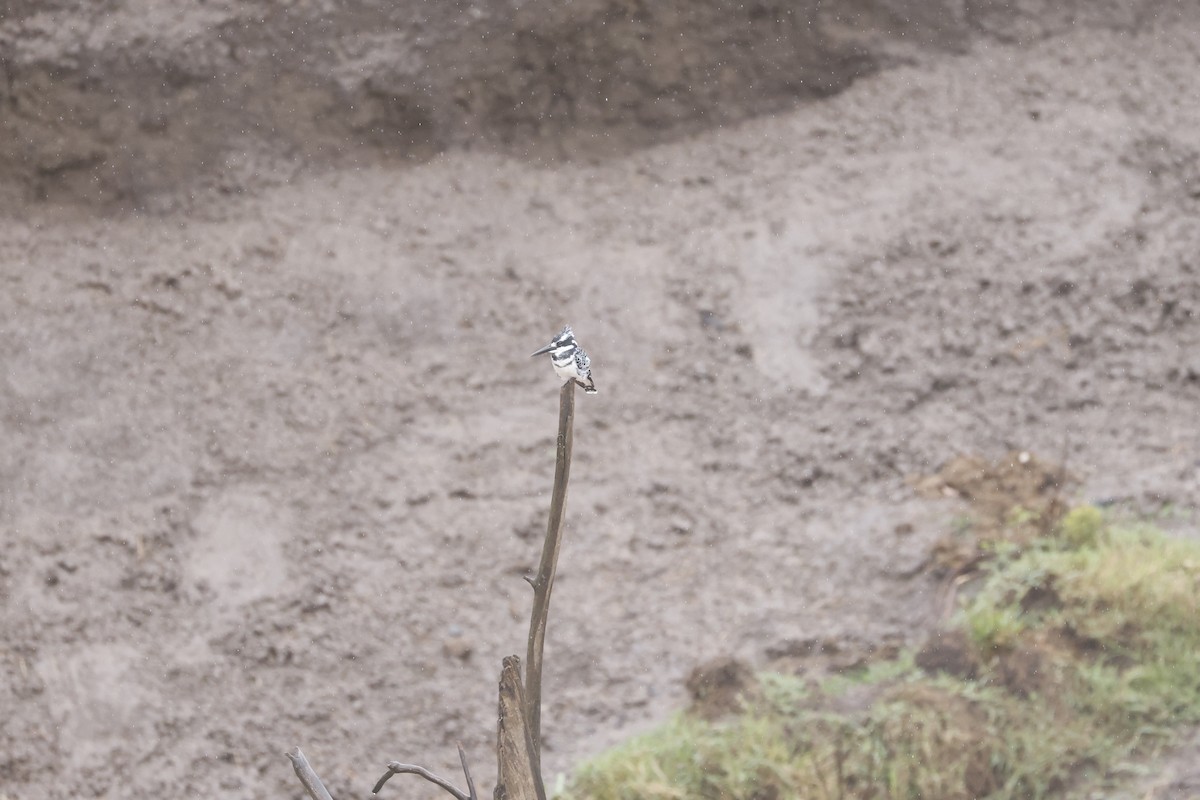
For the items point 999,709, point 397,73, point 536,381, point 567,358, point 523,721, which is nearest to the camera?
point 567,358

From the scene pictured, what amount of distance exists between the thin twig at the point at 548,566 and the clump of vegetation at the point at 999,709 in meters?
1.36

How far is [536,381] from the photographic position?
4078 mm

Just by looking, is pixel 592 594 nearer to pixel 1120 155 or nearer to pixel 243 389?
pixel 243 389

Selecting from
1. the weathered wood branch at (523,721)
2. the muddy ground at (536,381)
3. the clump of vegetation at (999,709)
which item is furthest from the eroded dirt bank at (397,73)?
the weathered wood branch at (523,721)

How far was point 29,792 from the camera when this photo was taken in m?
3.15

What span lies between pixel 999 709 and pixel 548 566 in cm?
182

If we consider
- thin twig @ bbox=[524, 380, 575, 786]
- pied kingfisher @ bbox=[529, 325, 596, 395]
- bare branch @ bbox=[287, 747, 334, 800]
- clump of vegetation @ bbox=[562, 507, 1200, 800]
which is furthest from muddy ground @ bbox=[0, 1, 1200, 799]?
pied kingfisher @ bbox=[529, 325, 596, 395]

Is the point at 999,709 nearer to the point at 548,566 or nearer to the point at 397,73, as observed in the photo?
the point at 548,566

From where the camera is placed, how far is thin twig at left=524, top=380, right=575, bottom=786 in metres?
1.54

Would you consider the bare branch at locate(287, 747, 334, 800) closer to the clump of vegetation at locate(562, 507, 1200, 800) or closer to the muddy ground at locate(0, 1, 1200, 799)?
the clump of vegetation at locate(562, 507, 1200, 800)

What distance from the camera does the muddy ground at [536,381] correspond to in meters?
3.42

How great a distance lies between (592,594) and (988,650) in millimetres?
1155

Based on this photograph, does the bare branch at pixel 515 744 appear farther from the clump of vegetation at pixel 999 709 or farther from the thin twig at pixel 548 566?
the clump of vegetation at pixel 999 709

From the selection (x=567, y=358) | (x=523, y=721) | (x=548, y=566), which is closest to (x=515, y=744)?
(x=523, y=721)
